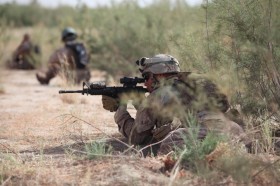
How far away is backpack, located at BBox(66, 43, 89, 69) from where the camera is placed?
13945 millimetres

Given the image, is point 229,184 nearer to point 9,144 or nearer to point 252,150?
point 252,150

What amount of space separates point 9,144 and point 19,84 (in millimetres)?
8226

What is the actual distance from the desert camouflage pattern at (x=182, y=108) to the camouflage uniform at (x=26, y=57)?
12898 millimetres

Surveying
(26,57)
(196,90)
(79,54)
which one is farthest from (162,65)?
(26,57)

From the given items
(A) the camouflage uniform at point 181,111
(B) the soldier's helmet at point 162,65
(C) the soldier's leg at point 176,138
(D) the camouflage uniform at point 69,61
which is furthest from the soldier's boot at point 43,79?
(C) the soldier's leg at point 176,138

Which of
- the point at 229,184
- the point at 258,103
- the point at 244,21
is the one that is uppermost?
the point at 244,21

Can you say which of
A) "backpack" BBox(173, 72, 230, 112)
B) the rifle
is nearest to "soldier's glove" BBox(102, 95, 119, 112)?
the rifle

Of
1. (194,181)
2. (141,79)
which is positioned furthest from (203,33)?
(194,181)

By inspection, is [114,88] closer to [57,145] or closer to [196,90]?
[57,145]

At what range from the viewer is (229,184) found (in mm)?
4746

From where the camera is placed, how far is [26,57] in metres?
19.0

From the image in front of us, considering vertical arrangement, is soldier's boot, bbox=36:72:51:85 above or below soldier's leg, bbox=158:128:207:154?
above

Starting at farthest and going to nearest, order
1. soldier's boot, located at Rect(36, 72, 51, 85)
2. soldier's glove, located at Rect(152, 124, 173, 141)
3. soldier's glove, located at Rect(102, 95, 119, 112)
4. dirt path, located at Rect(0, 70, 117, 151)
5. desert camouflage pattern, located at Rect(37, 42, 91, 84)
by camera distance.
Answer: soldier's boot, located at Rect(36, 72, 51, 85)
desert camouflage pattern, located at Rect(37, 42, 91, 84)
dirt path, located at Rect(0, 70, 117, 151)
soldier's glove, located at Rect(102, 95, 119, 112)
soldier's glove, located at Rect(152, 124, 173, 141)

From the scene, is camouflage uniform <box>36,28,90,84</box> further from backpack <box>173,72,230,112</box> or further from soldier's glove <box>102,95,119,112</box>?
backpack <box>173,72,230,112</box>
